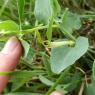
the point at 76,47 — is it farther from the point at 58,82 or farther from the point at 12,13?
the point at 12,13

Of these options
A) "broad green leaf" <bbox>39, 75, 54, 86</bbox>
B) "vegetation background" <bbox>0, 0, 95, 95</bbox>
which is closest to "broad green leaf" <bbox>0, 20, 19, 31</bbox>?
"vegetation background" <bbox>0, 0, 95, 95</bbox>

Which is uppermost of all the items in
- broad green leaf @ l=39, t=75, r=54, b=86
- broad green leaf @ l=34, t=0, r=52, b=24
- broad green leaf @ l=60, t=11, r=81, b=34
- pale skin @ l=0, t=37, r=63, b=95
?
broad green leaf @ l=34, t=0, r=52, b=24

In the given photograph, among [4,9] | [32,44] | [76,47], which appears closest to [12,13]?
[4,9]

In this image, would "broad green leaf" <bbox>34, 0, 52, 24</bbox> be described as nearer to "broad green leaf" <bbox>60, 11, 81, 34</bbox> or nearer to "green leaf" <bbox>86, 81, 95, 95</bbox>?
"broad green leaf" <bbox>60, 11, 81, 34</bbox>

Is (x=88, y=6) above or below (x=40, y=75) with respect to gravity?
above

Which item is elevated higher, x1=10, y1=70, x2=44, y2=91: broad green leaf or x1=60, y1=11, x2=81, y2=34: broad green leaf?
x1=60, y1=11, x2=81, y2=34: broad green leaf

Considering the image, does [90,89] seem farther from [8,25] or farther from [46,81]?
[8,25]

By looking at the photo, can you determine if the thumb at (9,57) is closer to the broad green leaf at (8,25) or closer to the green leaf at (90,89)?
the broad green leaf at (8,25)
